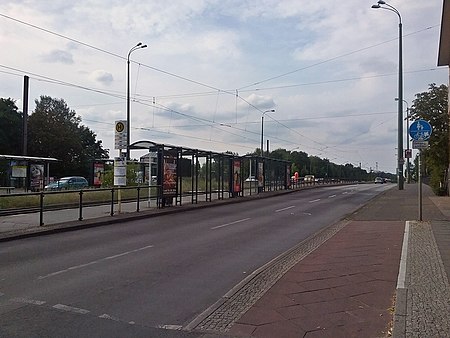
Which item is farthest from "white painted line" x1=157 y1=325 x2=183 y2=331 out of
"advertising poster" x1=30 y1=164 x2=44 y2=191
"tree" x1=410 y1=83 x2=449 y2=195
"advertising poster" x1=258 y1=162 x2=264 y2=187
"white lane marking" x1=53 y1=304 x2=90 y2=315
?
"advertising poster" x1=258 y1=162 x2=264 y2=187

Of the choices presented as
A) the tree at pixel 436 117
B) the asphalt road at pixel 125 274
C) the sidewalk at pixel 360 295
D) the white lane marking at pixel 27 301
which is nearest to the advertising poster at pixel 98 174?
the tree at pixel 436 117

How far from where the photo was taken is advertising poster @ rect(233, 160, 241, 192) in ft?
118

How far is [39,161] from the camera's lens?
3609 cm

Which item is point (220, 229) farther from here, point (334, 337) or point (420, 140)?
point (334, 337)

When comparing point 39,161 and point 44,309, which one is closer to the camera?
point 44,309

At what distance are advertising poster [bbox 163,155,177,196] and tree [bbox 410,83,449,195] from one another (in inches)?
600

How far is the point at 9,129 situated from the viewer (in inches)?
2554

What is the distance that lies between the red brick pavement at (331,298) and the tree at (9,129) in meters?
59.7

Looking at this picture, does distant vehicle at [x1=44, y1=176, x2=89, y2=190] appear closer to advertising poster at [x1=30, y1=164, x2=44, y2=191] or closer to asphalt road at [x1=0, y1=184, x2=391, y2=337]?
Result: advertising poster at [x1=30, y1=164, x2=44, y2=191]

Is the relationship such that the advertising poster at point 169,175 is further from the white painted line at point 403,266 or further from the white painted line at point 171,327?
the white painted line at point 171,327

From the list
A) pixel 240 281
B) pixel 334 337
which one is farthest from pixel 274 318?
pixel 240 281

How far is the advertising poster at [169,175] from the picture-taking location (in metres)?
25.3

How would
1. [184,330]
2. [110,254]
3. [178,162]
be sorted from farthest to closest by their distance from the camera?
[178,162] < [110,254] < [184,330]

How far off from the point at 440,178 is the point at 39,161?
91.7 feet
